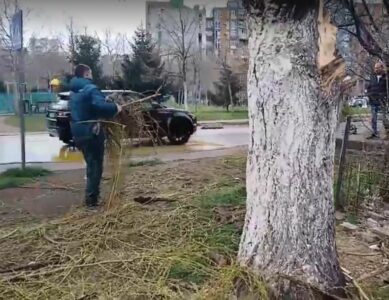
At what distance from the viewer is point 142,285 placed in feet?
13.1

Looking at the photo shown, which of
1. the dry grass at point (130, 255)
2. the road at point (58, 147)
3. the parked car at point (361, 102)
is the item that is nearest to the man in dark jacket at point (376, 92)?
the parked car at point (361, 102)

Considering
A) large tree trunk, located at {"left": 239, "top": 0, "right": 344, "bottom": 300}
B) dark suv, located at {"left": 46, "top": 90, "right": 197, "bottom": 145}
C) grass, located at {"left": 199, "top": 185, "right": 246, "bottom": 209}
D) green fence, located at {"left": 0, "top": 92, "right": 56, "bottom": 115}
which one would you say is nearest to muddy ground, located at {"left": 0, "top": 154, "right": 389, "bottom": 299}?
grass, located at {"left": 199, "top": 185, "right": 246, "bottom": 209}

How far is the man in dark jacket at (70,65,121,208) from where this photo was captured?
21.3 feet

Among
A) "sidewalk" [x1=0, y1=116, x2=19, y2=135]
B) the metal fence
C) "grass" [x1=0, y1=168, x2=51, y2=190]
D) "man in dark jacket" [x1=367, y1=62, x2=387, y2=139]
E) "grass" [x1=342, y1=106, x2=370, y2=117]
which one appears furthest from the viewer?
"sidewalk" [x1=0, y1=116, x2=19, y2=135]

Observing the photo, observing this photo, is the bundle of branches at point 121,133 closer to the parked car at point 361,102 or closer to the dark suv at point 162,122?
the parked car at point 361,102

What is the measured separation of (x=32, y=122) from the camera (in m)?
27.2

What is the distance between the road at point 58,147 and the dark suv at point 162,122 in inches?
14.5

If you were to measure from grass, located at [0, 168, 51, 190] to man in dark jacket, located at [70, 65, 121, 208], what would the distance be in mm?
2296

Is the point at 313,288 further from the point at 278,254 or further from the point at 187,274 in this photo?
the point at 187,274

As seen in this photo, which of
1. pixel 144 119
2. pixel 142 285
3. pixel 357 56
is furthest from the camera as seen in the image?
pixel 357 56

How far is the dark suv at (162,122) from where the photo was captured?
49.6ft

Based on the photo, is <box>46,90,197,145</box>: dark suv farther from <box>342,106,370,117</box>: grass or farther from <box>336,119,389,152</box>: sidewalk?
<box>336,119,389,152</box>: sidewalk

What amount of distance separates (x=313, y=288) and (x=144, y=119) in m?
3.74

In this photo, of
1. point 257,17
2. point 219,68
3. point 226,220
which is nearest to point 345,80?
point 257,17
